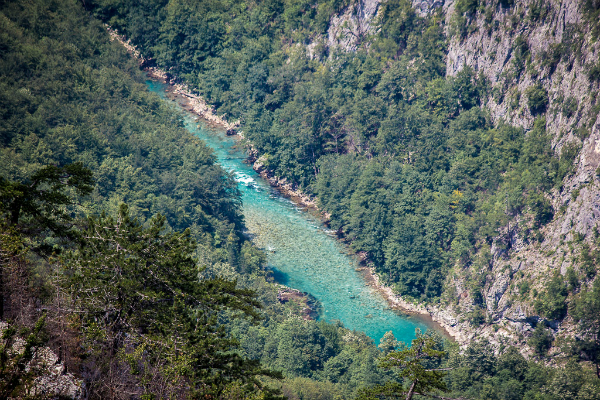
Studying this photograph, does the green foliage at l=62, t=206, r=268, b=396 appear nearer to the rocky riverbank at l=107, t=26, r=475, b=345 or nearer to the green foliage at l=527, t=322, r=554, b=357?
the green foliage at l=527, t=322, r=554, b=357

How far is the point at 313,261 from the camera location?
9012 cm

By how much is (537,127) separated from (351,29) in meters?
43.7

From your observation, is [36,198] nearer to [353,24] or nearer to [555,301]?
[555,301]

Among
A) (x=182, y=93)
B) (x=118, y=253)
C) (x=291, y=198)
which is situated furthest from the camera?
(x=182, y=93)

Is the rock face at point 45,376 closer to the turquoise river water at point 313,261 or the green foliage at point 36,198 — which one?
the green foliage at point 36,198

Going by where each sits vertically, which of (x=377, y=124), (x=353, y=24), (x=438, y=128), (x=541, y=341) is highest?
(x=353, y=24)

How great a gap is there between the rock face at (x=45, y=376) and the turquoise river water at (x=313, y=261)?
178ft

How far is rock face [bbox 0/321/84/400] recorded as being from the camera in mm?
23812

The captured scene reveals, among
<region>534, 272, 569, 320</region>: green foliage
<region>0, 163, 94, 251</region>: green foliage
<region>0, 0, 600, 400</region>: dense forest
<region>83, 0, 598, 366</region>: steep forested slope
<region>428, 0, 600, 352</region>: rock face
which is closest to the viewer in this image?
<region>0, 0, 600, 400</region>: dense forest

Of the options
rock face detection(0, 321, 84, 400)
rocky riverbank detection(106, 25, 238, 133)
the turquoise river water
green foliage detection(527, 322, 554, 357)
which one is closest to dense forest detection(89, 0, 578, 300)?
rocky riverbank detection(106, 25, 238, 133)

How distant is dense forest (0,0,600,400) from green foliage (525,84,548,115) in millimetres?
434

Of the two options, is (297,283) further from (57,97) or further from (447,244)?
(57,97)

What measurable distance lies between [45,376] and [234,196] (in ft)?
235

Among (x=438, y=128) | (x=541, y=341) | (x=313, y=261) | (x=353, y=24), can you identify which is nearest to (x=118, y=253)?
(x=541, y=341)
